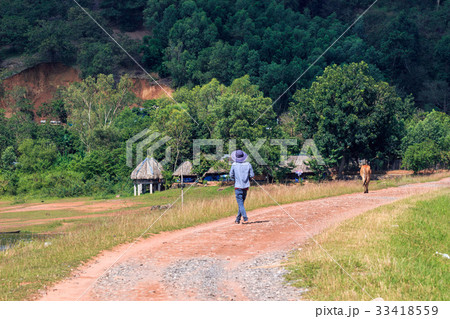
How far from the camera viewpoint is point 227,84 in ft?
263

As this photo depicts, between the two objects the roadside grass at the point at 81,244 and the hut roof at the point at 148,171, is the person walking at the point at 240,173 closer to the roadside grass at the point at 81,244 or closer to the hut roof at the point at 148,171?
the roadside grass at the point at 81,244

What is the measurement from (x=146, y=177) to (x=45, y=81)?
1833 inches

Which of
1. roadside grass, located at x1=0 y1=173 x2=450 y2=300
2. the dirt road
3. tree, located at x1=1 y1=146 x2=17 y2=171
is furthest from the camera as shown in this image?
tree, located at x1=1 y1=146 x2=17 y2=171

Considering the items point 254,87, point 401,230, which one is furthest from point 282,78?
point 401,230

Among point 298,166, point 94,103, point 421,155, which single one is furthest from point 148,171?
point 94,103

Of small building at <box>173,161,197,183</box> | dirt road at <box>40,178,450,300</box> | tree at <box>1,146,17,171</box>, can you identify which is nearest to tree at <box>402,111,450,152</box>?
small building at <box>173,161,197,183</box>

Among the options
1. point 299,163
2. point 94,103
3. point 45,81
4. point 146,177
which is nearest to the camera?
point 146,177

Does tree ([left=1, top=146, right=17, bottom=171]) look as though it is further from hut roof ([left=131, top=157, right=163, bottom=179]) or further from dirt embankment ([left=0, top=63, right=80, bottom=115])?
dirt embankment ([left=0, top=63, right=80, bottom=115])

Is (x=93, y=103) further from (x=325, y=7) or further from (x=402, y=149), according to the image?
(x=325, y=7)

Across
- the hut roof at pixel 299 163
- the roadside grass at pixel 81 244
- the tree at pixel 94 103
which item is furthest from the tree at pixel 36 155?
the roadside grass at pixel 81 244

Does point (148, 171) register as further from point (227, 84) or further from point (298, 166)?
point (227, 84)

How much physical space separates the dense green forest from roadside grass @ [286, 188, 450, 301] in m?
27.3

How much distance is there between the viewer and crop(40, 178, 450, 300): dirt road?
7.58 meters

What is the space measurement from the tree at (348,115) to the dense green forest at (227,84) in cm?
13
